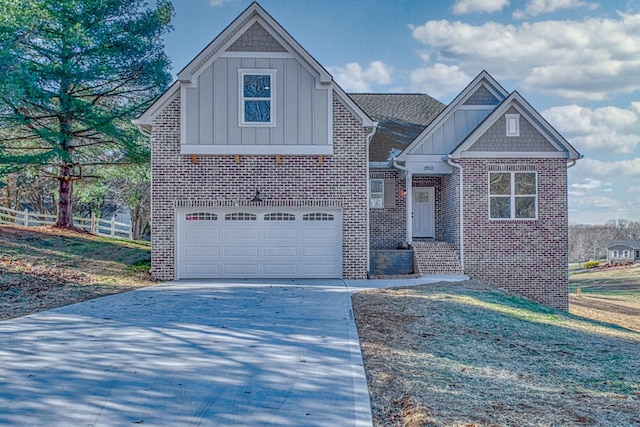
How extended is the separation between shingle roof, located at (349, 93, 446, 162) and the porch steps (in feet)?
11.6

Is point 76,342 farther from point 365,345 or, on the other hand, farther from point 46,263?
point 46,263

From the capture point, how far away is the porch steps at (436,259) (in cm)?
1545

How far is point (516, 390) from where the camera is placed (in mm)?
5293

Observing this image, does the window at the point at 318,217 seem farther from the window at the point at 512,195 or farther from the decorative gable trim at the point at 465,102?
the window at the point at 512,195

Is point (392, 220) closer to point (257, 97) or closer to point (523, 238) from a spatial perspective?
point (523, 238)

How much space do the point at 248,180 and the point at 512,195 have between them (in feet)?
25.6

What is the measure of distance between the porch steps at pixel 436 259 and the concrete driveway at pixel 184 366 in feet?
20.8

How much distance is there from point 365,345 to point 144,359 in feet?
9.10

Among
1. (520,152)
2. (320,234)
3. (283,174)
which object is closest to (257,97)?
(283,174)

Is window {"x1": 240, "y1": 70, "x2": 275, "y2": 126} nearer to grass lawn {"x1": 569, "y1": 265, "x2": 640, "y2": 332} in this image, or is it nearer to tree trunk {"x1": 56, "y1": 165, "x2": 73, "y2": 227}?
tree trunk {"x1": 56, "y1": 165, "x2": 73, "y2": 227}

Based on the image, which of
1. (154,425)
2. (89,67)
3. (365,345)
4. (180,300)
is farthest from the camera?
(89,67)

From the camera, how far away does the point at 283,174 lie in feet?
47.6

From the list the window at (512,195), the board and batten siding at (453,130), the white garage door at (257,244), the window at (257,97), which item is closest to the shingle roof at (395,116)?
the board and batten siding at (453,130)

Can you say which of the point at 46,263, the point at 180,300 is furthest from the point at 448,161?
the point at 46,263
